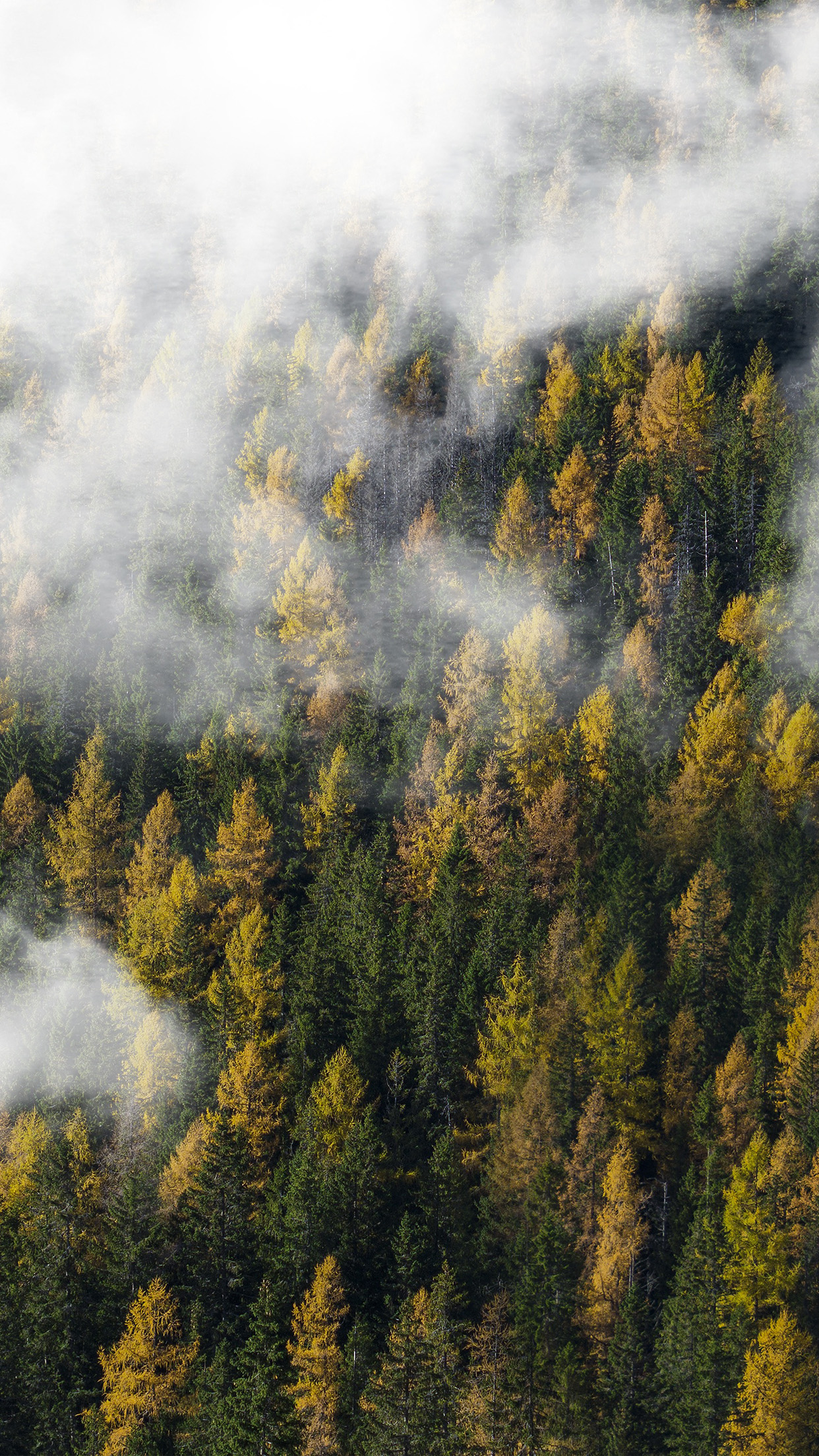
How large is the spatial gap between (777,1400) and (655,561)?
48000 millimetres

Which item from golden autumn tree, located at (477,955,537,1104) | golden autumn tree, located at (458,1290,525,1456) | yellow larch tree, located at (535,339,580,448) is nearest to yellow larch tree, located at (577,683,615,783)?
golden autumn tree, located at (477,955,537,1104)

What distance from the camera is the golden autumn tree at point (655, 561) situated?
6875 centimetres

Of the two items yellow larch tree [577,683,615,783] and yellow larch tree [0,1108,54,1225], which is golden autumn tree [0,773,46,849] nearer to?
yellow larch tree [0,1108,54,1225]

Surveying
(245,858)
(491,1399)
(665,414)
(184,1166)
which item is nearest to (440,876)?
(245,858)

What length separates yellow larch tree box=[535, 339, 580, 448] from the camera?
279ft

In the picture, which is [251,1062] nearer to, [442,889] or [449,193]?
[442,889]

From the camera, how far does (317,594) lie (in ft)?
254

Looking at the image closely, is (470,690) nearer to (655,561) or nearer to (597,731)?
(597,731)

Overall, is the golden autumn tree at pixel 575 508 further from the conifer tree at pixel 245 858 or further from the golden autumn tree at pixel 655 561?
the conifer tree at pixel 245 858

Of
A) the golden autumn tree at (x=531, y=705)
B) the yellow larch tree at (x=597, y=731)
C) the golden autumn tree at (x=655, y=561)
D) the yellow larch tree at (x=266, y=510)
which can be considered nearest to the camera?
the yellow larch tree at (x=597, y=731)

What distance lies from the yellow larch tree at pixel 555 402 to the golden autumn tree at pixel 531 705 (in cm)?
2270

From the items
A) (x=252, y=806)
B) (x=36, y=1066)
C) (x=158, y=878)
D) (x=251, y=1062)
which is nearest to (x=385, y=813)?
(x=252, y=806)

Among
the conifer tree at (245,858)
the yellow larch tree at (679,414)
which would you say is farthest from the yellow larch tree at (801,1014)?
the yellow larch tree at (679,414)

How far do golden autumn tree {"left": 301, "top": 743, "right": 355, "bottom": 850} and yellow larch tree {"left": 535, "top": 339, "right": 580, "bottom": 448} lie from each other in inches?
1367
